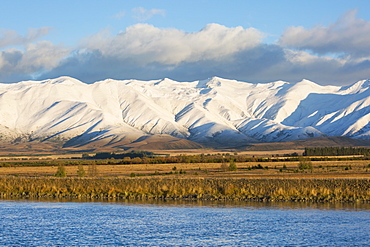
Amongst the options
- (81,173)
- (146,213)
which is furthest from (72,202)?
(81,173)

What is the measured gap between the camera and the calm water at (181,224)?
29.6 m

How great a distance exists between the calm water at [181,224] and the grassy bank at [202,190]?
12.7ft

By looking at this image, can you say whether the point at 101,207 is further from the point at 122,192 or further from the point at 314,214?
the point at 314,214

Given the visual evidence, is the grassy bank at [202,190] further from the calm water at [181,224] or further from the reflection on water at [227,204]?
the calm water at [181,224]

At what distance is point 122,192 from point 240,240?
22.3m

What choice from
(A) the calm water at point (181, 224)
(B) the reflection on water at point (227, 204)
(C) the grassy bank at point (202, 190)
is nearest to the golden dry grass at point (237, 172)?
(C) the grassy bank at point (202, 190)

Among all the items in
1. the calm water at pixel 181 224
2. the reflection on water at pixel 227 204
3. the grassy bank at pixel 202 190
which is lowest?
the calm water at pixel 181 224

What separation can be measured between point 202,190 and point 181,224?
15248 millimetres

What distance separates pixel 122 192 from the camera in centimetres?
5066

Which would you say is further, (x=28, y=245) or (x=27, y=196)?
(x=27, y=196)

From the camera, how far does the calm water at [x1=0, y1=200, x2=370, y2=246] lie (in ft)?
97.0

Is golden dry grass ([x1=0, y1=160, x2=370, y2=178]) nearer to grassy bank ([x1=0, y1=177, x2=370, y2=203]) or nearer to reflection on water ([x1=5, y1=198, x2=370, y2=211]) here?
grassy bank ([x1=0, y1=177, x2=370, y2=203])

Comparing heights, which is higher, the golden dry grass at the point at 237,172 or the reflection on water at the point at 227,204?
the golden dry grass at the point at 237,172

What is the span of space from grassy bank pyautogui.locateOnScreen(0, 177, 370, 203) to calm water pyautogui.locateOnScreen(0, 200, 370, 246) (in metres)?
3.87
